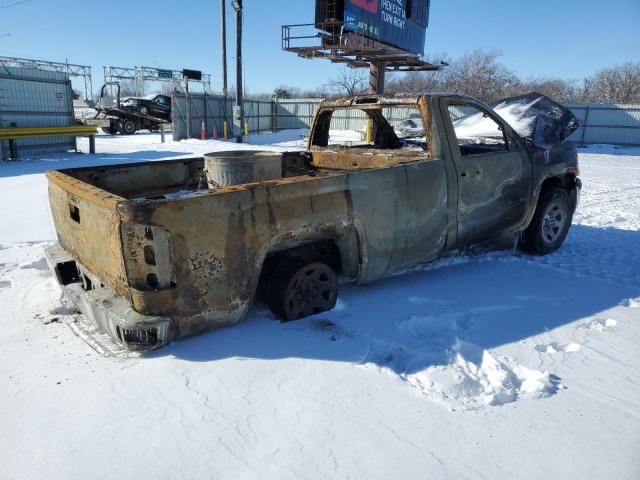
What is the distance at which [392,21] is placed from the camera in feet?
66.9

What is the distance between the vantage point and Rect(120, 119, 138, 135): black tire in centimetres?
2574

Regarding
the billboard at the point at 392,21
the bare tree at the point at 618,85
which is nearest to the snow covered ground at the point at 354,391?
the billboard at the point at 392,21

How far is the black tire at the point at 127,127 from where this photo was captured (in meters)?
25.7

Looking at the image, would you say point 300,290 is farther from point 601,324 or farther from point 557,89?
point 557,89

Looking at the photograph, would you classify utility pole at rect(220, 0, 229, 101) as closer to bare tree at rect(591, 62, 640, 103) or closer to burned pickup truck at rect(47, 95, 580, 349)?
burned pickup truck at rect(47, 95, 580, 349)

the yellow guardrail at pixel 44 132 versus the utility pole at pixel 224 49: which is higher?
the utility pole at pixel 224 49

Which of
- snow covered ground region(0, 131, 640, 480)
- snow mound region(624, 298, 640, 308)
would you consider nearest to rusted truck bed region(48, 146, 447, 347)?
snow covered ground region(0, 131, 640, 480)

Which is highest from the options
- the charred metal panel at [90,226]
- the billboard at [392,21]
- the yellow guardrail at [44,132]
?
the billboard at [392,21]

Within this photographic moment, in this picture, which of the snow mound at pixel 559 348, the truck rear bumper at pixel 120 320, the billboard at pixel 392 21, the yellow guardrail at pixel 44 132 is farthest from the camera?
the billboard at pixel 392 21

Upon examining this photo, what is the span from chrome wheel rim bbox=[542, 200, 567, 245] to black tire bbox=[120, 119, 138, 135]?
2485cm

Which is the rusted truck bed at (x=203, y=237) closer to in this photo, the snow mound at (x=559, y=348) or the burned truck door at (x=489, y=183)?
the burned truck door at (x=489, y=183)

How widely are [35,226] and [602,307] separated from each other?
6.29 meters

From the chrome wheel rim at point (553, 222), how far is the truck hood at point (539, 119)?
0.69 m

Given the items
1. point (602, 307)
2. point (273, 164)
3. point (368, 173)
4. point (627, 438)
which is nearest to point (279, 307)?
point (368, 173)
